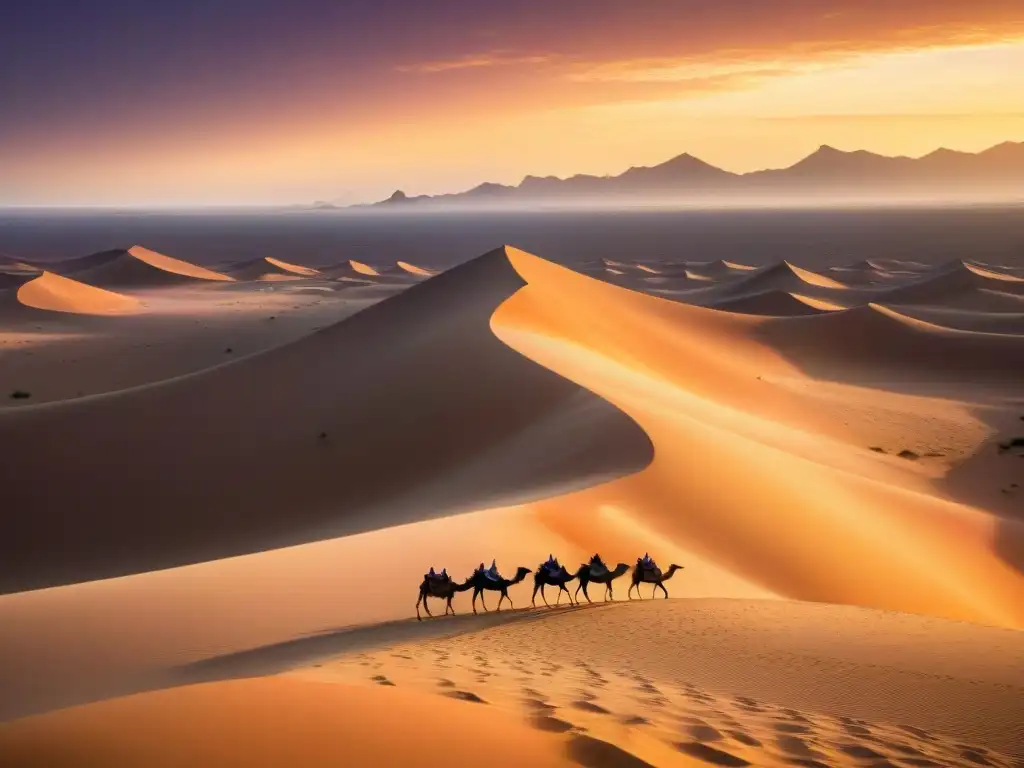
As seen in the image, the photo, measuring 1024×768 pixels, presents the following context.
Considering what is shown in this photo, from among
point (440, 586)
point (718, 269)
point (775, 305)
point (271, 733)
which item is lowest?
point (440, 586)

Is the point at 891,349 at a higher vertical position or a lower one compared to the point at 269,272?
higher

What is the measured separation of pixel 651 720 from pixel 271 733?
2553 millimetres

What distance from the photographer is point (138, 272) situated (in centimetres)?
8875

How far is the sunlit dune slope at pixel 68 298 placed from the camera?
6125 centimetres

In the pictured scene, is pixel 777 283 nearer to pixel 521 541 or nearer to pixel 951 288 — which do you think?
pixel 951 288

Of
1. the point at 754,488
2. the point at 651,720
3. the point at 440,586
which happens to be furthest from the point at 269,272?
the point at 651,720

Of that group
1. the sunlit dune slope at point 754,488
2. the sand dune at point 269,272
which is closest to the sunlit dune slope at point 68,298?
the sand dune at point 269,272

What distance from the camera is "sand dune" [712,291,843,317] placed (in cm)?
5797

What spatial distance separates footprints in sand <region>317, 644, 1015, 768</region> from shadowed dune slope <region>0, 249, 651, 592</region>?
24.9 feet

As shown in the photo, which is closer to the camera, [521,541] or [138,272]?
[521,541]

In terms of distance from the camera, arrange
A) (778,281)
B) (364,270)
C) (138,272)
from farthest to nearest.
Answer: (364,270), (138,272), (778,281)

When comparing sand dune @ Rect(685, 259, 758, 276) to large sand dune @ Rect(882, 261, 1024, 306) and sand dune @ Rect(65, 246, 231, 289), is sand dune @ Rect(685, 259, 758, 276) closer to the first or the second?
large sand dune @ Rect(882, 261, 1024, 306)

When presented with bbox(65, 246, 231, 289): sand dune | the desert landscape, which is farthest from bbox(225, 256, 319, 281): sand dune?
the desert landscape

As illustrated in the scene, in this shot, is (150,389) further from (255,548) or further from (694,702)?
(694,702)
